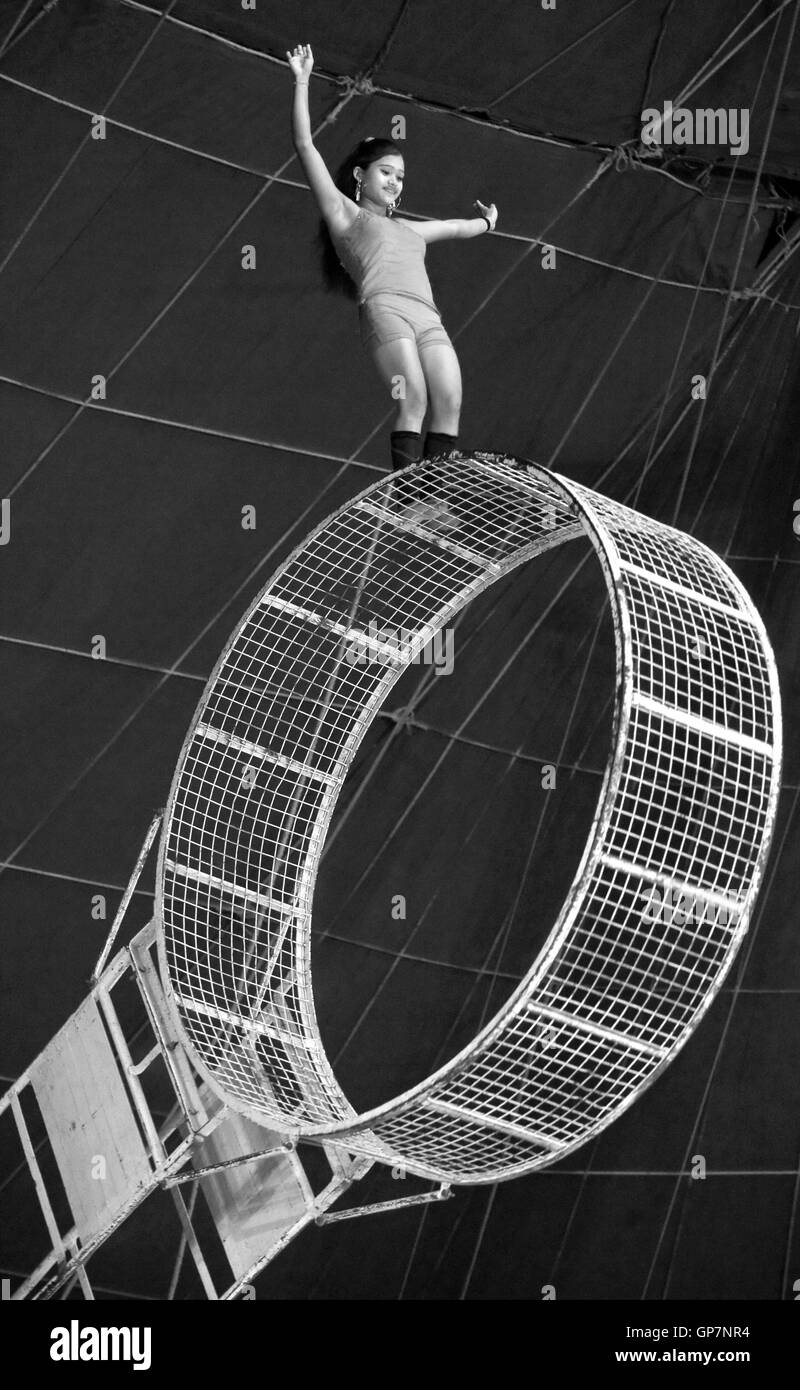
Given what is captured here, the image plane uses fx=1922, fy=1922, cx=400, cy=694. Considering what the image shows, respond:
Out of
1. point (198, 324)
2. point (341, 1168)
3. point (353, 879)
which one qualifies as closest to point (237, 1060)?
point (341, 1168)

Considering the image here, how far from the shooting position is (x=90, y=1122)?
7.70 m

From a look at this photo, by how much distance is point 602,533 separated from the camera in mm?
6961

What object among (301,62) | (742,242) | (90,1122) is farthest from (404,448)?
(90,1122)

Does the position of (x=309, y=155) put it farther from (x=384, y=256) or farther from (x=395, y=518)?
(x=395, y=518)

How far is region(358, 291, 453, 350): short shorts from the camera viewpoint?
9508 millimetres

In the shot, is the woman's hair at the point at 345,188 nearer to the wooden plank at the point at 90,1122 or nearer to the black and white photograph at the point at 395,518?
the black and white photograph at the point at 395,518

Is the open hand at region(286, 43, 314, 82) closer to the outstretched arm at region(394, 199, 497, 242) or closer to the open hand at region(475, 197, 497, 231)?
the outstretched arm at region(394, 199, 497, 242)

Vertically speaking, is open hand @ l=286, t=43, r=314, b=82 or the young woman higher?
open hand @ l=286, t=43, r=314, b=82

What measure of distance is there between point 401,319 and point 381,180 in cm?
69

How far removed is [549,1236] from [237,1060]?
4.64 m

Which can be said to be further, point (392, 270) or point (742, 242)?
point (742, 242)

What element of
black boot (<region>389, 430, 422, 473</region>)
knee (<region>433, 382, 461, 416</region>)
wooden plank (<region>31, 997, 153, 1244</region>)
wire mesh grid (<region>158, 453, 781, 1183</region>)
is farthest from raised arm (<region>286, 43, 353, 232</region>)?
wooden plank (<region>31, 997, 153, 1244</region>)

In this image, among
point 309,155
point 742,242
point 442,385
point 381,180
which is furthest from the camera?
point 742,242
